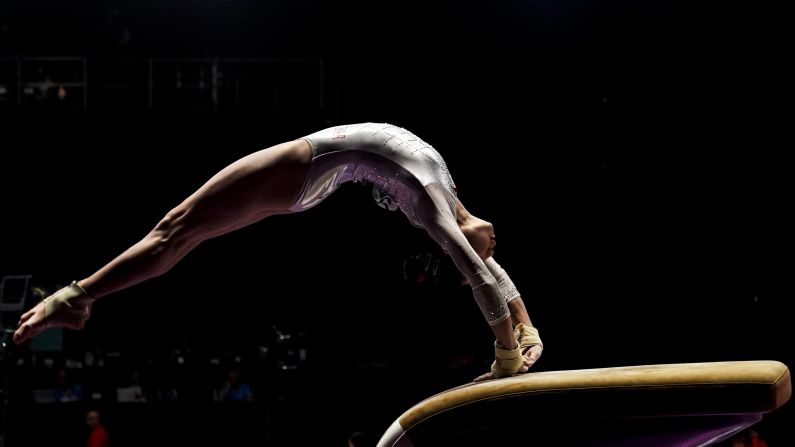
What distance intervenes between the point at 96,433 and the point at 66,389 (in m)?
1.17

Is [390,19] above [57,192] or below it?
above

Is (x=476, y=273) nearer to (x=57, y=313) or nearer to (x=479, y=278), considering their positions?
(x=479, y=278)

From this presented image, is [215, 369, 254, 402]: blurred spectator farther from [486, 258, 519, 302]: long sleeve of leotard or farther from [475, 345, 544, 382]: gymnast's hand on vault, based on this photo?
[475, 345, 544, 382]: gymnast's hand on vault

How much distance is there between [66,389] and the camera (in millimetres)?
8031

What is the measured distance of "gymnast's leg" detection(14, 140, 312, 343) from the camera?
3.09 meters

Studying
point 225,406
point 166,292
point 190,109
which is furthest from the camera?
point 166,292

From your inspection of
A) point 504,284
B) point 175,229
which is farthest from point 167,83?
point 504,284

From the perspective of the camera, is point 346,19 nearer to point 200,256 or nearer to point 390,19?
point 390,19

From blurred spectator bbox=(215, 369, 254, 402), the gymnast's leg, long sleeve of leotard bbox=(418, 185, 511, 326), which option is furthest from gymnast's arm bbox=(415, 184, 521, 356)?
blurred spectator bbox=(215, 369, 254, 402)

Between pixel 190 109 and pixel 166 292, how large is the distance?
7.16 feet

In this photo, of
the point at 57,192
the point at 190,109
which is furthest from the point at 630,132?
the point at 57,192

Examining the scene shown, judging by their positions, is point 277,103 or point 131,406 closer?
point 131,406

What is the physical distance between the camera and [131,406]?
746 centimetres

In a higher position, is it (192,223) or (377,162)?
(377,162)
